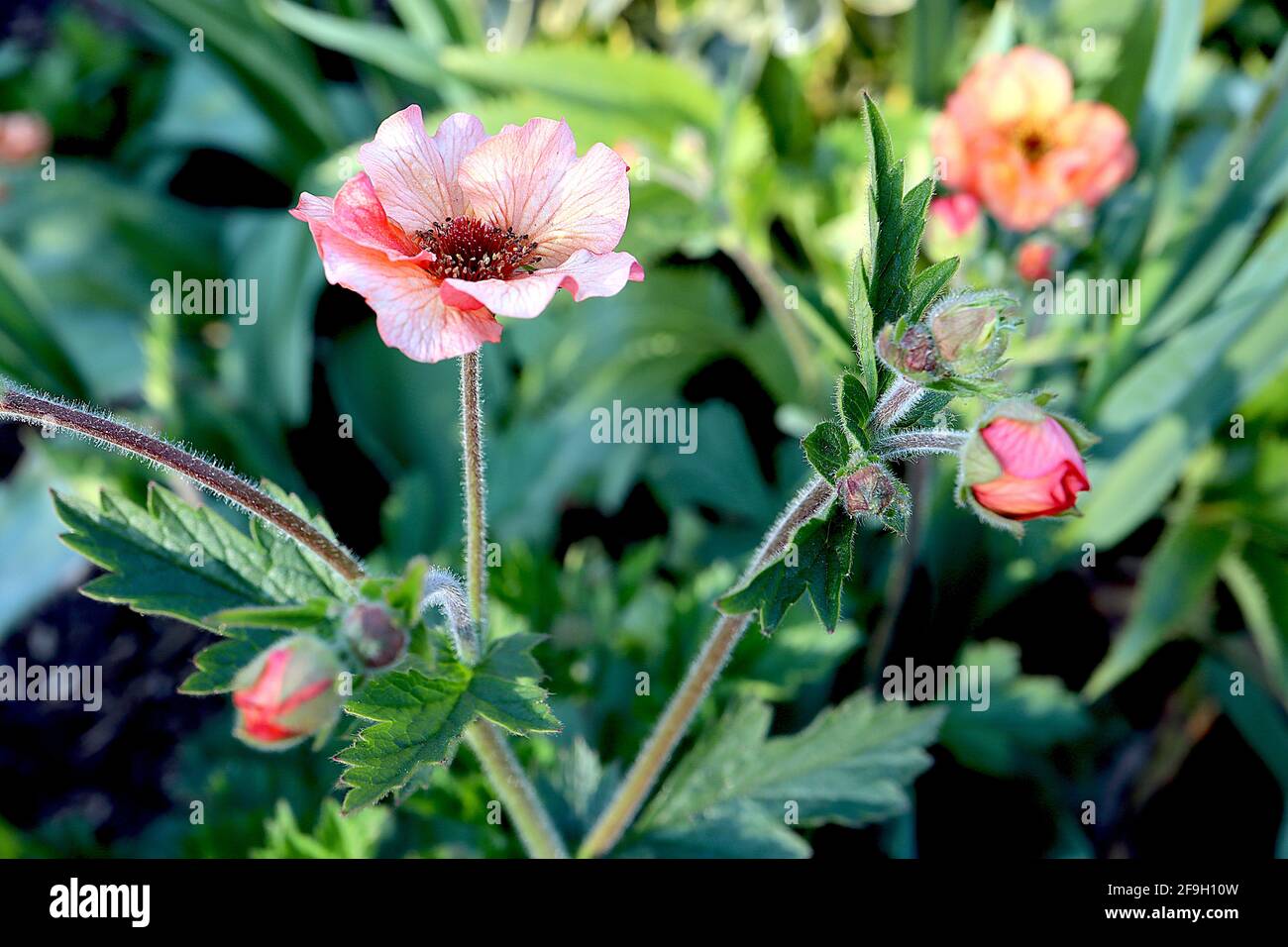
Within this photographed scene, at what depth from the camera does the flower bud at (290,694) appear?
745 millimetres

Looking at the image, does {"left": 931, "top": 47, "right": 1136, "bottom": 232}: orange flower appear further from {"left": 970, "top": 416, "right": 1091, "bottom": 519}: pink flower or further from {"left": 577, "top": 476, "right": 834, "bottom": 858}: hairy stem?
{"left": 970, "top": 416, "right": 1091, "bottom": 519}: pink flower

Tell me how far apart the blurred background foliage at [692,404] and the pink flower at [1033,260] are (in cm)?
4

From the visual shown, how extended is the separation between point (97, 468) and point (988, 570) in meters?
1.45

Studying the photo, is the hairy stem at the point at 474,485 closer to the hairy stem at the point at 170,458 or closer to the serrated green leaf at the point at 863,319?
the hairy stem at the point at 170,458

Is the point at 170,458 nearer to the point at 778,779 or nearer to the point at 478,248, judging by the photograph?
the point at 478,248

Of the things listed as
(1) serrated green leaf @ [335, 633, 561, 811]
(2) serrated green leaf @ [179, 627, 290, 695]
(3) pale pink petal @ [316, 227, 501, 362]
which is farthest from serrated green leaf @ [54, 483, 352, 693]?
(3) pale pink petal @ [316, 227, 501, 362]

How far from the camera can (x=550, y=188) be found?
0.88 meters

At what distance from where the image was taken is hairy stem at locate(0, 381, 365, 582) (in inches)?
32.2

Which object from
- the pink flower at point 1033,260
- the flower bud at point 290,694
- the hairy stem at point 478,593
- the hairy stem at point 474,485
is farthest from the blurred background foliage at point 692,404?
the flower bud at point 290,694

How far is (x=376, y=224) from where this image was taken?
0.83 metres

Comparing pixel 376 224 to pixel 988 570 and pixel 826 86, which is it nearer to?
pixel 988 570

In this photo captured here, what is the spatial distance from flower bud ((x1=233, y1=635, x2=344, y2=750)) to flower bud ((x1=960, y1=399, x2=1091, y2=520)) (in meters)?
0.49

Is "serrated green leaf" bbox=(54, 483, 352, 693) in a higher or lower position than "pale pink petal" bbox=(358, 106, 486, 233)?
lower
